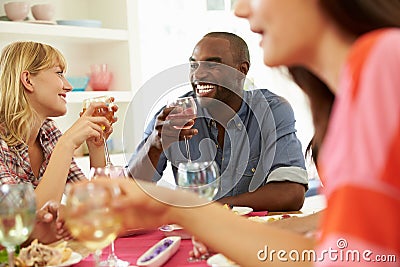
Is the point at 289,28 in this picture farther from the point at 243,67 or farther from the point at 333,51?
the point at 243,67

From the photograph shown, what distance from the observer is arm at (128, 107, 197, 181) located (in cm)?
236

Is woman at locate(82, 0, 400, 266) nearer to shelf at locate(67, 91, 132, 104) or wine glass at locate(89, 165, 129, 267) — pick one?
wine glass at locate(89, 165, 129, 267)

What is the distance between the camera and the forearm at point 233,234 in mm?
1029

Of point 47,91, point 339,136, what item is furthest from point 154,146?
point 339,136

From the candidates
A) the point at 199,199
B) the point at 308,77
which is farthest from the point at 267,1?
the point at 199,199

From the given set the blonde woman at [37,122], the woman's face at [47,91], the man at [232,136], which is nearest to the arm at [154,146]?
the man at [232,136]

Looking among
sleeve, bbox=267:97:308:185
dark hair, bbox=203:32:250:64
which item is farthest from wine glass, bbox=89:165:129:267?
dark hair, bbox=203:32:250:64

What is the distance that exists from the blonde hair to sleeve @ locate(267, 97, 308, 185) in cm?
98

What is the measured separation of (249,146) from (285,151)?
0.57 feet

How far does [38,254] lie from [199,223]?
60 cm

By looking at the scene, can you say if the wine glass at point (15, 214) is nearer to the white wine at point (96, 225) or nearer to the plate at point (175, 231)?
the white wine at point (96, 225)

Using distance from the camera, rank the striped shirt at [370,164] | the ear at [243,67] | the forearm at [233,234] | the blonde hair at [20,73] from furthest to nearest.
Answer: the ear at [243,67] < the blonde hair at [20,73] < the forearm at [233,234] < the striped shirt at [370,164]

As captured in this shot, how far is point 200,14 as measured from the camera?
530 centimetres

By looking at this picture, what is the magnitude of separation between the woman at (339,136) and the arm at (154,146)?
1283mm
